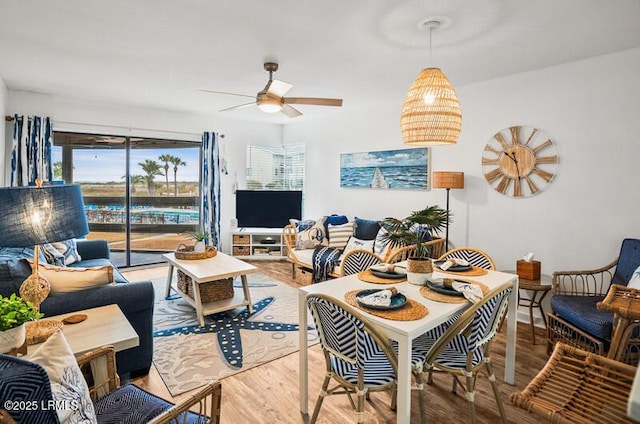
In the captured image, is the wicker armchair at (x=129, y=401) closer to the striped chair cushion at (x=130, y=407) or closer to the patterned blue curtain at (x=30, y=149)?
the striped chair cushion at (x=130, y=407)

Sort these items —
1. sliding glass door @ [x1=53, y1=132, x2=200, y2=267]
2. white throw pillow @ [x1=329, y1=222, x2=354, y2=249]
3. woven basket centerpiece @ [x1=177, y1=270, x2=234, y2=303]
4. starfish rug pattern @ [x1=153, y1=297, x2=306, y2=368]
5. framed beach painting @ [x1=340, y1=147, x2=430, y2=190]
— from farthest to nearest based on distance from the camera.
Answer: sliding glass door @ [x1=53, y1=132, x2=200, y2=267]
white throw pillow @ [x1=329, y1=222, x2=354, y2=249]
framed beach painting @ [x1=340, y1=147, x2=430, y2=190]
woven basket centerpiece @ [x1=177, y1=270, x2=234, y2=303]
starfish rug pattern @ [x1=153, y1=297, x2=306, y2=368]

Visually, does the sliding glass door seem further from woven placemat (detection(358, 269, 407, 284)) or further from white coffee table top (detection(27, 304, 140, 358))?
woven placemat (detection(358, 269, 407, 284))

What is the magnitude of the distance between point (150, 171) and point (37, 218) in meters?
4.54

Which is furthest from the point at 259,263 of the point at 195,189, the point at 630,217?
the point at 630,217

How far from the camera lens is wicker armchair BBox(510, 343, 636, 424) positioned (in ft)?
3.22

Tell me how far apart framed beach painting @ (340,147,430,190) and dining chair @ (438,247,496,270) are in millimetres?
1737

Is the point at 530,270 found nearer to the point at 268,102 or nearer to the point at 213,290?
the point at 268,102

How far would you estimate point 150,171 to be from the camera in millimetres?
5801

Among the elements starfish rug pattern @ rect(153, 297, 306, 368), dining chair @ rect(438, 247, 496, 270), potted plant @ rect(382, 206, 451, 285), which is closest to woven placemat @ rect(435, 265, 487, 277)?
dining chair @ rect(438, 247, 496, 270)

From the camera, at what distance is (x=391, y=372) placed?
5.76ft

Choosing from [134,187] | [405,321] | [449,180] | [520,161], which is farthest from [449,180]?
[134,187]

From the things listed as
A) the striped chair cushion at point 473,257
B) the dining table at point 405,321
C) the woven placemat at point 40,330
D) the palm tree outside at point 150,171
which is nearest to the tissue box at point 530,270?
the striped chair cushion at point 473,257

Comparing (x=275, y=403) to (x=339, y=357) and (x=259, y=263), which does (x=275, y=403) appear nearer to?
(x=339, y=357)

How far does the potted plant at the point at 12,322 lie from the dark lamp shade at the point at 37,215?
0.28m
